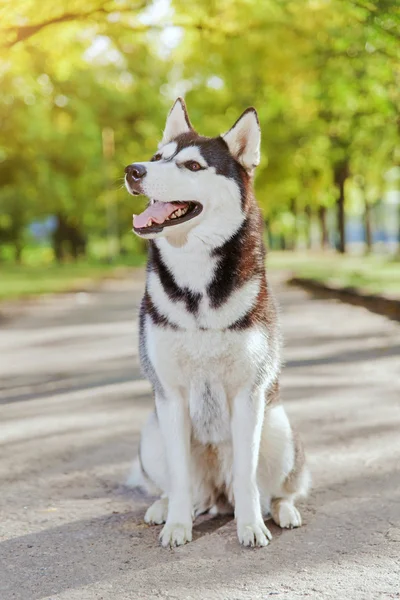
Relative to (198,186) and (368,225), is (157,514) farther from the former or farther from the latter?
(368,225)

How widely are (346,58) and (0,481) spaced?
571 inches

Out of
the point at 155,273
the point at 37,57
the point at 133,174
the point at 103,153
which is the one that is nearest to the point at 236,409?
the point at 155,273

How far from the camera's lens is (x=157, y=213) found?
4016 mm

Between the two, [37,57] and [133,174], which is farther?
[37,57]

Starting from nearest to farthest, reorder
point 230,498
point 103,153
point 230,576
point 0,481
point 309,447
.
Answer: point 230,576, point 230,498, point 0,481, point 309,447, point 103,153

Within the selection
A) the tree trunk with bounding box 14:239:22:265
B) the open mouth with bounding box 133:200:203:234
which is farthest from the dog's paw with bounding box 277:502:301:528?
the tree trunk with bounding box 14:239:22:265

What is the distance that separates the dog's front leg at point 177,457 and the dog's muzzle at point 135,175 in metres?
1.01

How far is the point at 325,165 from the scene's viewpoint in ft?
131

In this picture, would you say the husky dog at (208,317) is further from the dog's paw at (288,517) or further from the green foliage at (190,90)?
the green foliage at (190,90)

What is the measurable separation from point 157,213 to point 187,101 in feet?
97.6

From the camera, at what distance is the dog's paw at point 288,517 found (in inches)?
168

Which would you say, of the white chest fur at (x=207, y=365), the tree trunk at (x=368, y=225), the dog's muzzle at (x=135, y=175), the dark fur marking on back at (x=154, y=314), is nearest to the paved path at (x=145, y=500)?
the white chest fur at (x=207, y=365)

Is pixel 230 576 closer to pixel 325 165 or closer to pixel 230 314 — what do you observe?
pixel 230 314

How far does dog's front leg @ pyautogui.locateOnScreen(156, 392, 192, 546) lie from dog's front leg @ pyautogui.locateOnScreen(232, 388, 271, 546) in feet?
0.78
